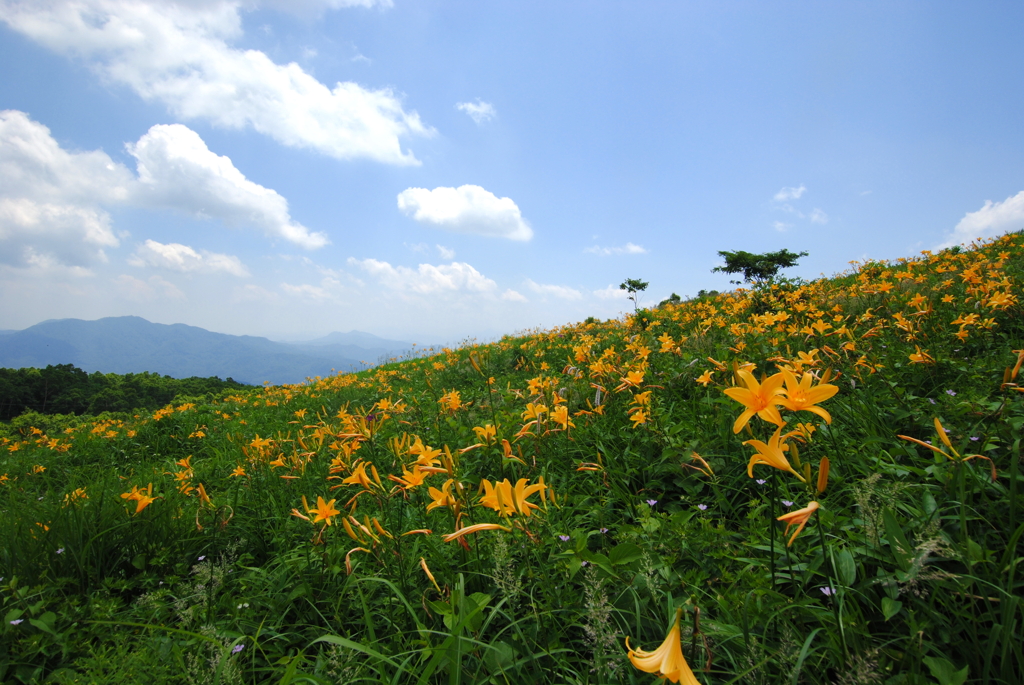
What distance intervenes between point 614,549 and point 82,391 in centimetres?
2269

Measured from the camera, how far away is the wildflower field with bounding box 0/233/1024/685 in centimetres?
117

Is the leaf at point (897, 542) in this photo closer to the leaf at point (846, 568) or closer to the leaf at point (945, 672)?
the leaf at point (846, 568)

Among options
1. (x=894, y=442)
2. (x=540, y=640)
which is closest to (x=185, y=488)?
(x=540, y=640)

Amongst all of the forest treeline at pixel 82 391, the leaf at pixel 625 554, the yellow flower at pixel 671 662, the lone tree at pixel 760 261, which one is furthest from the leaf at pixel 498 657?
the lone tree at pixel 760 261

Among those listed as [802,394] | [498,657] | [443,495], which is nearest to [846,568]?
[802,394]

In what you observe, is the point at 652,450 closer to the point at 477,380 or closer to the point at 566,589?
the point at 566,589

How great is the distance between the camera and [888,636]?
50.1 inches

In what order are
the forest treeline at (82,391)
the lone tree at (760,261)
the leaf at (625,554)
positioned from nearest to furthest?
1. the leaf at (625,554)
2. the forest treeline at (82,391)
3. the lone tree at (760,261)

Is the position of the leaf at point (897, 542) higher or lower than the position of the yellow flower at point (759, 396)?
lower

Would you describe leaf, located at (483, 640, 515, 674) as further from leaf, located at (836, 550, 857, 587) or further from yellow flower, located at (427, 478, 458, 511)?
leaf, located at (836, 550, 857, 587)

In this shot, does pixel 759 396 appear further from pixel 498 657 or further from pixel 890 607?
pixel 498 657

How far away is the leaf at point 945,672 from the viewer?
0.99 meters

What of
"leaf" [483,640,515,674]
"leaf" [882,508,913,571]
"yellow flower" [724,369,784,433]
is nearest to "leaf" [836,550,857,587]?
"leaf" [882,508,913,571]

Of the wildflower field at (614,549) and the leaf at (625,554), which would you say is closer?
the wildflower field at (614,549)
